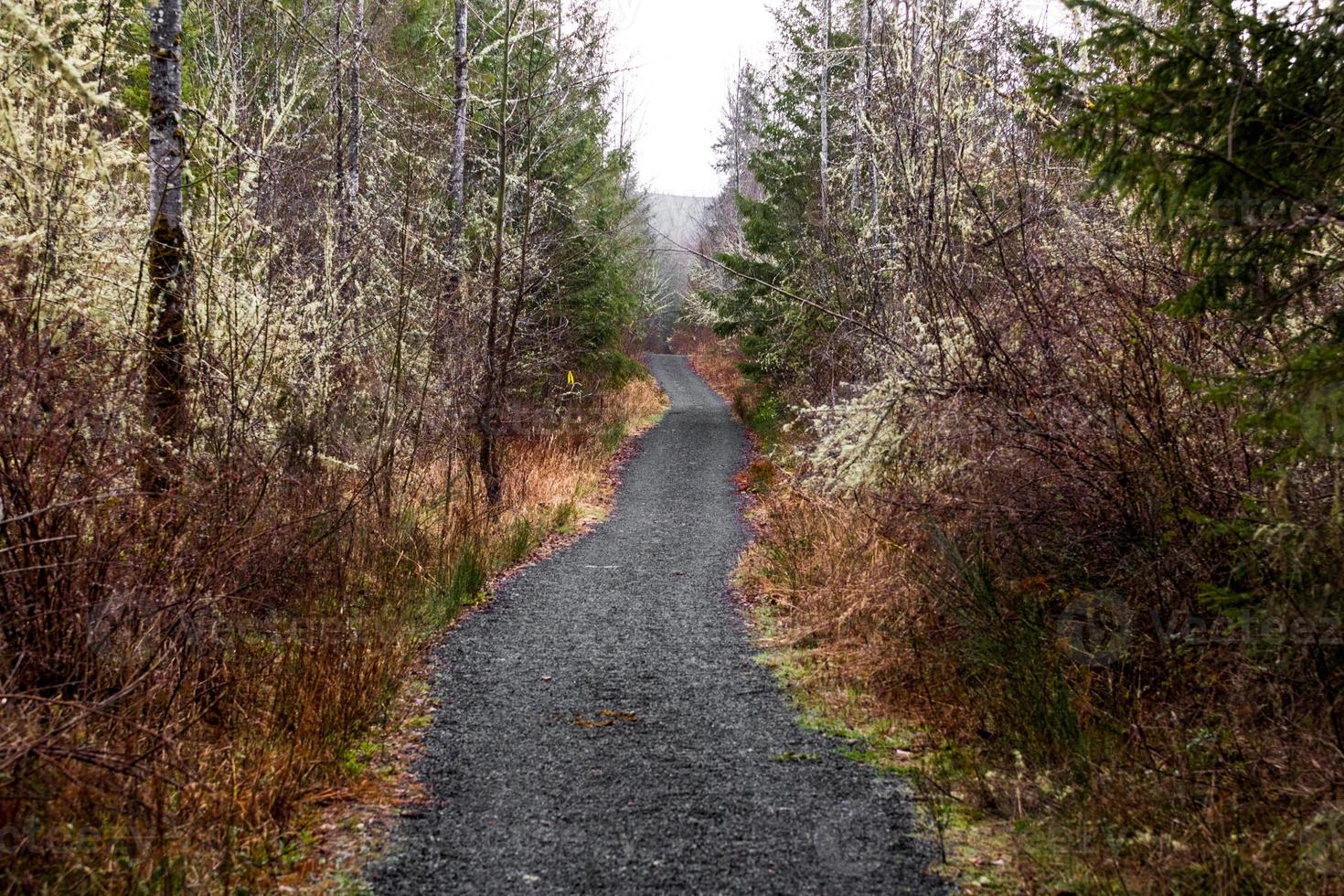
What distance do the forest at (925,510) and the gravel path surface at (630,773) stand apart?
18 cm

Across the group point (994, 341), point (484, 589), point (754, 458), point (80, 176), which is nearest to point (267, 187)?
point (80, 176)

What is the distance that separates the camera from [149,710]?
3.62 metres

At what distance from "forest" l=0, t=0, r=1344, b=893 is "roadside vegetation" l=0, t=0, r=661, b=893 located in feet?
0.10

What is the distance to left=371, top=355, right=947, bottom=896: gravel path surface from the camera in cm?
363

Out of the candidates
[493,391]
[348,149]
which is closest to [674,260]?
[348,149]

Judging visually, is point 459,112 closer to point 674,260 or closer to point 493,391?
point 493,391

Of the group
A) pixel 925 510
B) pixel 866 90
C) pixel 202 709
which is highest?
pixel 866 90

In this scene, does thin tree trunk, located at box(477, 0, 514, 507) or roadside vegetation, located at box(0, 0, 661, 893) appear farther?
thin tree trunk, located at box(477, 0, 514, 507)

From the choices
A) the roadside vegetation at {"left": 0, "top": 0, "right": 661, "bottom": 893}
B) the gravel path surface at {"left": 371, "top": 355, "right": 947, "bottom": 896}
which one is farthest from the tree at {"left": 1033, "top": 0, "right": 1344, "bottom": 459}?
the roadside vegetation at {"left": 0, "top": 0, "right": 661, "bottom": 893}

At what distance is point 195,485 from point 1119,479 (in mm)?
4581

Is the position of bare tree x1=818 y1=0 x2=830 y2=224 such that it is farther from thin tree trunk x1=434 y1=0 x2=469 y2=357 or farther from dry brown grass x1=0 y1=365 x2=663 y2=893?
dry brown grass x1=0 y1=365 x2=663 y2=893

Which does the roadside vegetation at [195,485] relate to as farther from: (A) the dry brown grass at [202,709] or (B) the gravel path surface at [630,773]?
(B) the gravel path surface at [630,773]

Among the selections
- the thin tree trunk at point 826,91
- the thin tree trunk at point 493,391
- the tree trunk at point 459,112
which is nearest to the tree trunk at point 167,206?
the thin tree trunk at point 493,391

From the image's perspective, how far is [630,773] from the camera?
4637 mm
